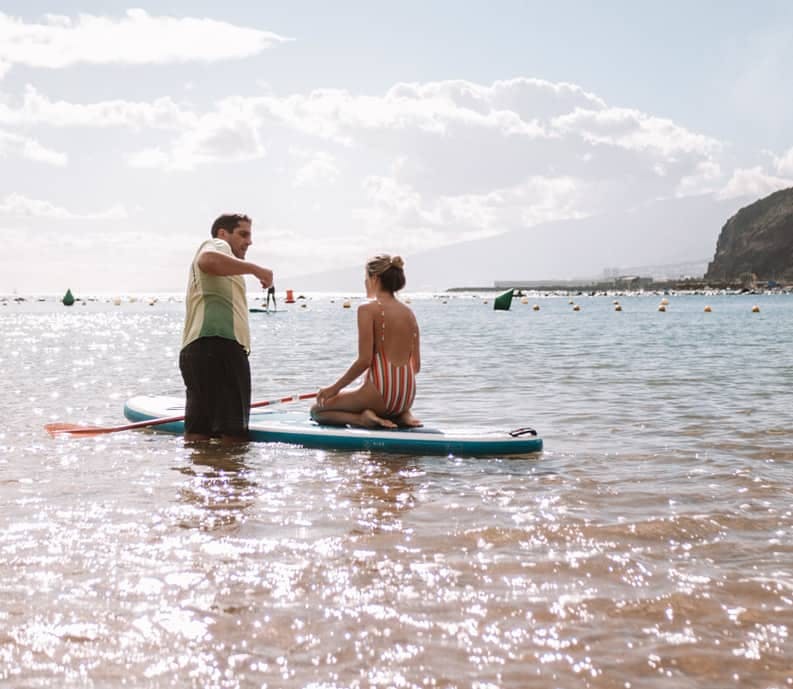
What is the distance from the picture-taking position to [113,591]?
3.85m

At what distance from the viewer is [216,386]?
7.64 meters

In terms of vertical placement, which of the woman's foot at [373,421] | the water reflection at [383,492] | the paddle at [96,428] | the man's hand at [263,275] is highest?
the man's hand at [263,275]

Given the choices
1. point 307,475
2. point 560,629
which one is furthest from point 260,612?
point 307,475

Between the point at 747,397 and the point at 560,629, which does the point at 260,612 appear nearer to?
the point at 560,629

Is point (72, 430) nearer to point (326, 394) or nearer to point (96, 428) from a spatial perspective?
point (96, 428)

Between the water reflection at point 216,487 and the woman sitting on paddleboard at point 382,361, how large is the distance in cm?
103

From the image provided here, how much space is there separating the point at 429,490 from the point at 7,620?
313 cm

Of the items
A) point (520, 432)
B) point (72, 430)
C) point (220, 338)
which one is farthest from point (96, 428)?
point (520, 432)

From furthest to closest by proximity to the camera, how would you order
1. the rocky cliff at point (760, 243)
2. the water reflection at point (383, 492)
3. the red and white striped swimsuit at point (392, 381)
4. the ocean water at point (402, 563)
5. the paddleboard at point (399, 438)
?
the rocky cliff at point (760, 243) → the red and white striped swimsuit at point (392, 381) → the paddleboard at point (399, 438) → the water reflection at point (383, 492) → the ocean water at point (402, 563)

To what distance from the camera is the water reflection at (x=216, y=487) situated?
204 inches

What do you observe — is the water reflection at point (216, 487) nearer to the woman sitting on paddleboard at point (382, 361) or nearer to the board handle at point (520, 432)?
the woman sitting on paddleboard at point (382, 361)

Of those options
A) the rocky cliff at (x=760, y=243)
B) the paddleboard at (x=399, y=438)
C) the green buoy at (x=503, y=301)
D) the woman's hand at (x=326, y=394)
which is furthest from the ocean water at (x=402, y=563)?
the rocky cliff at (x=760, y=243)

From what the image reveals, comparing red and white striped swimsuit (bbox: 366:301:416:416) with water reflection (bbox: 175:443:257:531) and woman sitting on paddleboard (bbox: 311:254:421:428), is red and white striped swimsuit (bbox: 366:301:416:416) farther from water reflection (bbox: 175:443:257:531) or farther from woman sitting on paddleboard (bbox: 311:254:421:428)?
water reflection (bbox: 175:443:257:531)

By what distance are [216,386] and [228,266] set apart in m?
1.20
